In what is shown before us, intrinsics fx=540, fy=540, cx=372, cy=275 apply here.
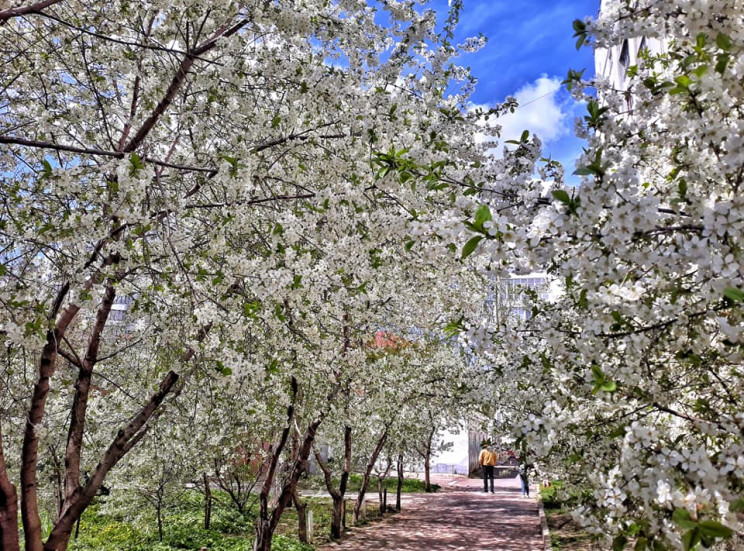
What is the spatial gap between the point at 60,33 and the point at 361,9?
8.27 ft

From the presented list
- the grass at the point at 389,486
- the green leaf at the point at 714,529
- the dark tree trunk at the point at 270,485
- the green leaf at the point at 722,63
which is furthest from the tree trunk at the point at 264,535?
the grass at the point at 389,486

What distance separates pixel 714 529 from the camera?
5.55 ft

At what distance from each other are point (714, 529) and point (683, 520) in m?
0.12


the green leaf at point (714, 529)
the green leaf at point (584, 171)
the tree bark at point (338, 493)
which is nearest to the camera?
the green leaf at point (714, 529)

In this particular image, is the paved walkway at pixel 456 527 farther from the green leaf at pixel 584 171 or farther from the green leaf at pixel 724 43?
the green leaf at pixel 724 43

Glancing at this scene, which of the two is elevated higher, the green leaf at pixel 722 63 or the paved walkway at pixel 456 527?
the green leaf at pixel 722 63

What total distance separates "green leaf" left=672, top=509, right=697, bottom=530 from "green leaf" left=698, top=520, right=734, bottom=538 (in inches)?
1.2

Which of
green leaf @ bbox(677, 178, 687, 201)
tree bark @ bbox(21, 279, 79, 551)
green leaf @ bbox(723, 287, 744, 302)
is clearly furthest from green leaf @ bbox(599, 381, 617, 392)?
tree bark @ bbox(21, 279, 79, 551)

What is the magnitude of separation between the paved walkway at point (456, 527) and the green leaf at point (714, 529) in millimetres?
9350

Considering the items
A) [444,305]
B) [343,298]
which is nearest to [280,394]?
[343,298]

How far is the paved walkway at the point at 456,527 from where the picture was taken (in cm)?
1048

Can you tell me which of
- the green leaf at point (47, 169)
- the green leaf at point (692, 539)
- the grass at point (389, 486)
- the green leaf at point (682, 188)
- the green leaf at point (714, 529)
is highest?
the green leaf at point (47, 169)

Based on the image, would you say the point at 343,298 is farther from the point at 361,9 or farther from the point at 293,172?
the point at 361,9

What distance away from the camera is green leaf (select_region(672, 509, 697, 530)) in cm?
177
